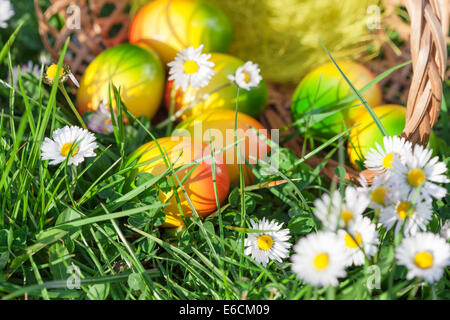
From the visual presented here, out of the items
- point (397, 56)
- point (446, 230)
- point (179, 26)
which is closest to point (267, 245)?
point (446, 230)

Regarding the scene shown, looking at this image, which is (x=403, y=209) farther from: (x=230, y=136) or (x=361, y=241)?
(x=230, y=136)

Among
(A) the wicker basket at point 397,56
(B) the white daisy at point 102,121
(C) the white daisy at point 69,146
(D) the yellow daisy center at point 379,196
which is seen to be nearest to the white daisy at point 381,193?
(D) the yellow daisy center at point 379,196

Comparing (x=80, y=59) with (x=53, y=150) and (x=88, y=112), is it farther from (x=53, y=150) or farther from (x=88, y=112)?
(x=53, y=150)

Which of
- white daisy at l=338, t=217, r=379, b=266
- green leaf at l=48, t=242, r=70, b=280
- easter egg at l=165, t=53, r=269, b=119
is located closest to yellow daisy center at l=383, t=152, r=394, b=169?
white daisy at l=338, t=217, r=379, b=266

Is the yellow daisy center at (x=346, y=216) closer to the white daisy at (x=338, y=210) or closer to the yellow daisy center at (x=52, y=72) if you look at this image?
the white daisy at (x=338, y=210)

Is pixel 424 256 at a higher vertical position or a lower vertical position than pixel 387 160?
lower

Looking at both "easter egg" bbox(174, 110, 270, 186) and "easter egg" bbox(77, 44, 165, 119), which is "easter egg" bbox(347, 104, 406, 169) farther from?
"easter egg" bbox(77, 44, 165, 119)

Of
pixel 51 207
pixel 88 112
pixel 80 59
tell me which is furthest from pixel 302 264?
pixel 80 59
